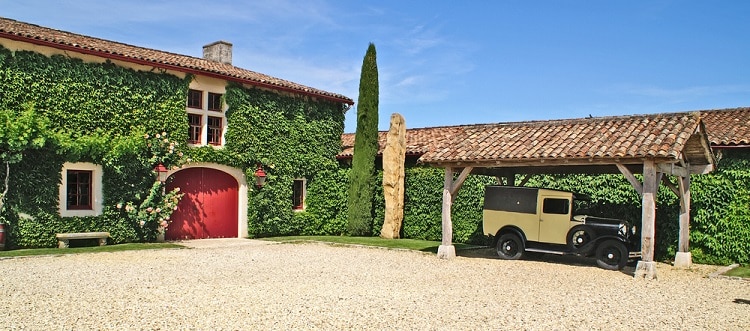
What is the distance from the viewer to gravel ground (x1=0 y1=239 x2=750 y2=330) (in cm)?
743

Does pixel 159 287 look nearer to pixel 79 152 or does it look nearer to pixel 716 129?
pixel 79 152

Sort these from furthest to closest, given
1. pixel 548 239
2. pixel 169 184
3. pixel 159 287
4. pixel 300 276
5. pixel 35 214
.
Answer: pixel 169 184 < pixel 35 214 < pixel 548 239 < pixel 300 276 < pixel 159 287

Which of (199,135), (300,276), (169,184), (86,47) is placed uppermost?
(86,47)

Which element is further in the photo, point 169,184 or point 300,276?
point 169,184

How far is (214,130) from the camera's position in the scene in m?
18.6

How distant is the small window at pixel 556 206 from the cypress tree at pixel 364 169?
736 cm

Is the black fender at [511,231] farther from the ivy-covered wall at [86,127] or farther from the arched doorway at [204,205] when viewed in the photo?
the ivy-covered wall at [86,127]

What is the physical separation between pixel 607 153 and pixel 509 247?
3.40 m

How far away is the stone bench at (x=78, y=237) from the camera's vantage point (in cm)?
1504

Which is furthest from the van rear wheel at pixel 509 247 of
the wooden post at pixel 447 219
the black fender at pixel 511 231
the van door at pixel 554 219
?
the wooden post at pixel 447 219

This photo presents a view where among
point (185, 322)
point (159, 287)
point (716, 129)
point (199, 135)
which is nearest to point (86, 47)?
point (199, 135)

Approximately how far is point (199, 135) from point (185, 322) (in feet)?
38.4

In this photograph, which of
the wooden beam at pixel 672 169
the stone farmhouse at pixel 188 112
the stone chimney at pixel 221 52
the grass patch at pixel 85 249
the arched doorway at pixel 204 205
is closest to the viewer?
the wooden beam at pixel 672 169

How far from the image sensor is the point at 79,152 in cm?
1519
